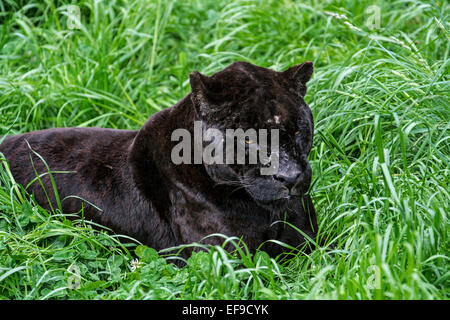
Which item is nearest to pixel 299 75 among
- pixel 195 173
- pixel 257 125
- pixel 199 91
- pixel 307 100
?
pixel 257 125

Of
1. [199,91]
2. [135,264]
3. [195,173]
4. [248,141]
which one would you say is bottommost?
[135,264]

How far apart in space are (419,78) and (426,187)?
1.19 metres

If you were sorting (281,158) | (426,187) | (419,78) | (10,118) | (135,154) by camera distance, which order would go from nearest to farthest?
(281,158) < (426,187) < (135,154) < (419,78) < (10,118)

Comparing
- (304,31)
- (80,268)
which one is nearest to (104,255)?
(80,268)

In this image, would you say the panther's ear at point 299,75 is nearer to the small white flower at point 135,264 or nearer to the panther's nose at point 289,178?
the panther's nose at point 289,178

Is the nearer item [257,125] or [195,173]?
[257,125]

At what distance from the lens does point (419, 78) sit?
4.39 metres

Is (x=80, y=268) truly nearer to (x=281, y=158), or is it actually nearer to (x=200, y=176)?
(x=200, y=176)

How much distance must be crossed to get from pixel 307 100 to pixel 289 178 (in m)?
1.77

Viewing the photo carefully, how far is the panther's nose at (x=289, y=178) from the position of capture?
3258 mm

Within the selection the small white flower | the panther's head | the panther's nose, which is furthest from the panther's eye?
the small white flower

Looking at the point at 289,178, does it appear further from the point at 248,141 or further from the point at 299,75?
the point at 299,75

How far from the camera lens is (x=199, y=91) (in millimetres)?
3393
